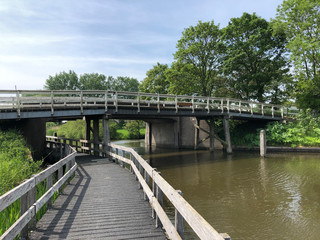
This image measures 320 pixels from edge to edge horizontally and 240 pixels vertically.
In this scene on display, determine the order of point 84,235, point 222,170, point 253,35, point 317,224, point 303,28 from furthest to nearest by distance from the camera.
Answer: point 253,35 → point 303,28 → point 222,170 → point 317,224 → point 84,235

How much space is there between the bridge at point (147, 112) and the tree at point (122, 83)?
52.5 metres

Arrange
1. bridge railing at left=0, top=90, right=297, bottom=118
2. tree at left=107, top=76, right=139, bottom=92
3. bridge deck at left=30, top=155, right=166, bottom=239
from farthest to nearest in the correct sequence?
tree at left=107, top=76, right=139, bottom=92, bridge railing at left=0, top=90, right=297, bottom=118, bridge deck at left=30, top=155, right=166, bottom=239

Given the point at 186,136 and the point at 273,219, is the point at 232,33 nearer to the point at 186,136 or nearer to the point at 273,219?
the point at 186,136

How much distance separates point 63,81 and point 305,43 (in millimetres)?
67885

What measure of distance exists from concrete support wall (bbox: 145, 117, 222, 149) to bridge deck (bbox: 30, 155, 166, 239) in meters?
19.2

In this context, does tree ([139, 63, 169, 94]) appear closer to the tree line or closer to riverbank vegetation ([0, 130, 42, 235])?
the tree line

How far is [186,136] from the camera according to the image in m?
28.0

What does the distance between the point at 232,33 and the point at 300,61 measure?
8888 mm

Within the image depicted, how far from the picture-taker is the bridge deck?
430 centimetres

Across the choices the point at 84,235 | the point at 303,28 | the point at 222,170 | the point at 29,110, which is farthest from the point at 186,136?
the point at 84,235

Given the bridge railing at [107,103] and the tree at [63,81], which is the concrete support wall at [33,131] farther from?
the tree at [63,81]

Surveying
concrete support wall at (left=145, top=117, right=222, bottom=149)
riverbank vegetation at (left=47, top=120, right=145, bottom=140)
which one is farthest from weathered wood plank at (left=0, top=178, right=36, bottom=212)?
riverbank vegetation at (left=47, top=120, right=145, bottom=140)

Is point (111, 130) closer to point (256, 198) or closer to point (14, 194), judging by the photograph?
point (256, 198)

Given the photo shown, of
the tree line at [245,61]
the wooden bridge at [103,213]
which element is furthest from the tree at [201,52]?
the wooden bridge at [103,213]
